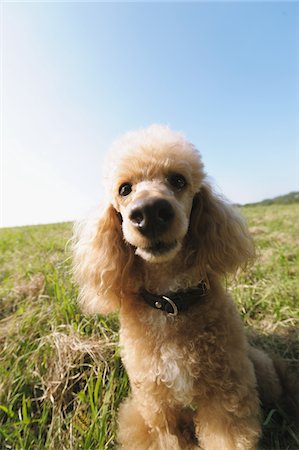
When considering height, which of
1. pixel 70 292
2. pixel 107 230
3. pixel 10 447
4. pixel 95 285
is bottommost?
pixel 10 447

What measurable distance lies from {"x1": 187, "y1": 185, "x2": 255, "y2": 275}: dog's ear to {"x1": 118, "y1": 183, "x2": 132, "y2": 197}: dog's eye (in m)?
0.39

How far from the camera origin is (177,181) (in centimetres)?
147

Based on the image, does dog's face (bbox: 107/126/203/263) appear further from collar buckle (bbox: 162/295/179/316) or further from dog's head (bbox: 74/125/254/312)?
collar buckle (bbox: 162/295/179/316)

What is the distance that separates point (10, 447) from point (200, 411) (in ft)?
2.85

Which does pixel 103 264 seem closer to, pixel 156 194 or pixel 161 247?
pixel 161 247

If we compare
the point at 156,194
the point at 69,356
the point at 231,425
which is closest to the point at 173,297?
the point at 156,194

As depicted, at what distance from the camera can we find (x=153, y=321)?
1407 mm

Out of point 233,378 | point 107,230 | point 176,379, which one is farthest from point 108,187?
point 233,378

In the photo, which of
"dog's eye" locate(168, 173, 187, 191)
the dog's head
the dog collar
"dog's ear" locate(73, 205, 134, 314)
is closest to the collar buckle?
the dog collar

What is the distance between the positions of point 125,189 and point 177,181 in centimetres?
26

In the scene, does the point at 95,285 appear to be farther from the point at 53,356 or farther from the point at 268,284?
the point at 268,284

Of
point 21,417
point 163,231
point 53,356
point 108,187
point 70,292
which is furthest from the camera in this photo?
point 70,292

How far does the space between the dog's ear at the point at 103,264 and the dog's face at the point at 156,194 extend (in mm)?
169

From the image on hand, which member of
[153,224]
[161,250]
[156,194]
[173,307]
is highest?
[156,194]
